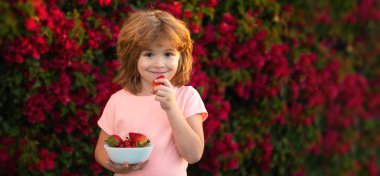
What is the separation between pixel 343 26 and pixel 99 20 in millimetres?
2831

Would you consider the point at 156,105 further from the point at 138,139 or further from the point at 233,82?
the point at 233,82

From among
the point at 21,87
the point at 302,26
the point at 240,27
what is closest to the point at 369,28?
the point at 302,26

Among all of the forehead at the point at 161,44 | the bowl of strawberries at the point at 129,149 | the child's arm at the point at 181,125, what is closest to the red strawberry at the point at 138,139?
the bowl of strawberries at the point at 129,149

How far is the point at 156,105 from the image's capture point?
2.81 meters

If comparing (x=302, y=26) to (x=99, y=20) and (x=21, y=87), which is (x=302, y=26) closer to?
(x=99, y=20)

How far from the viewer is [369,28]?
6109 millimetres

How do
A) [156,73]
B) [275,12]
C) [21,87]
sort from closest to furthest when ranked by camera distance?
[156,73], [21,87], [275,12]

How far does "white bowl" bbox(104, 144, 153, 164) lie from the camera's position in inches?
101

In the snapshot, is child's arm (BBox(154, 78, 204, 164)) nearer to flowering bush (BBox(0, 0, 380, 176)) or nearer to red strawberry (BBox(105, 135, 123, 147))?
red strawberry (BBox(105, 135, 123, 147))

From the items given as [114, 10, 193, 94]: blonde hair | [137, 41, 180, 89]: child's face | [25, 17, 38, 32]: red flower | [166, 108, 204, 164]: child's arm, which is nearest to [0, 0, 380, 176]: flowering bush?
[25, 17, 38, 32]: red flower

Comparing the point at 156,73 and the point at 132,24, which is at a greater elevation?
the point at 132,24

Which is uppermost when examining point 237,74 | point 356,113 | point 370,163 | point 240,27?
point 240,27

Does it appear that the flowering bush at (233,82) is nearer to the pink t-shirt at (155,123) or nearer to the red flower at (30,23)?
the red flower at (30,23)

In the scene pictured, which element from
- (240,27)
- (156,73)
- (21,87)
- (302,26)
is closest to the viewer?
(156,73)
